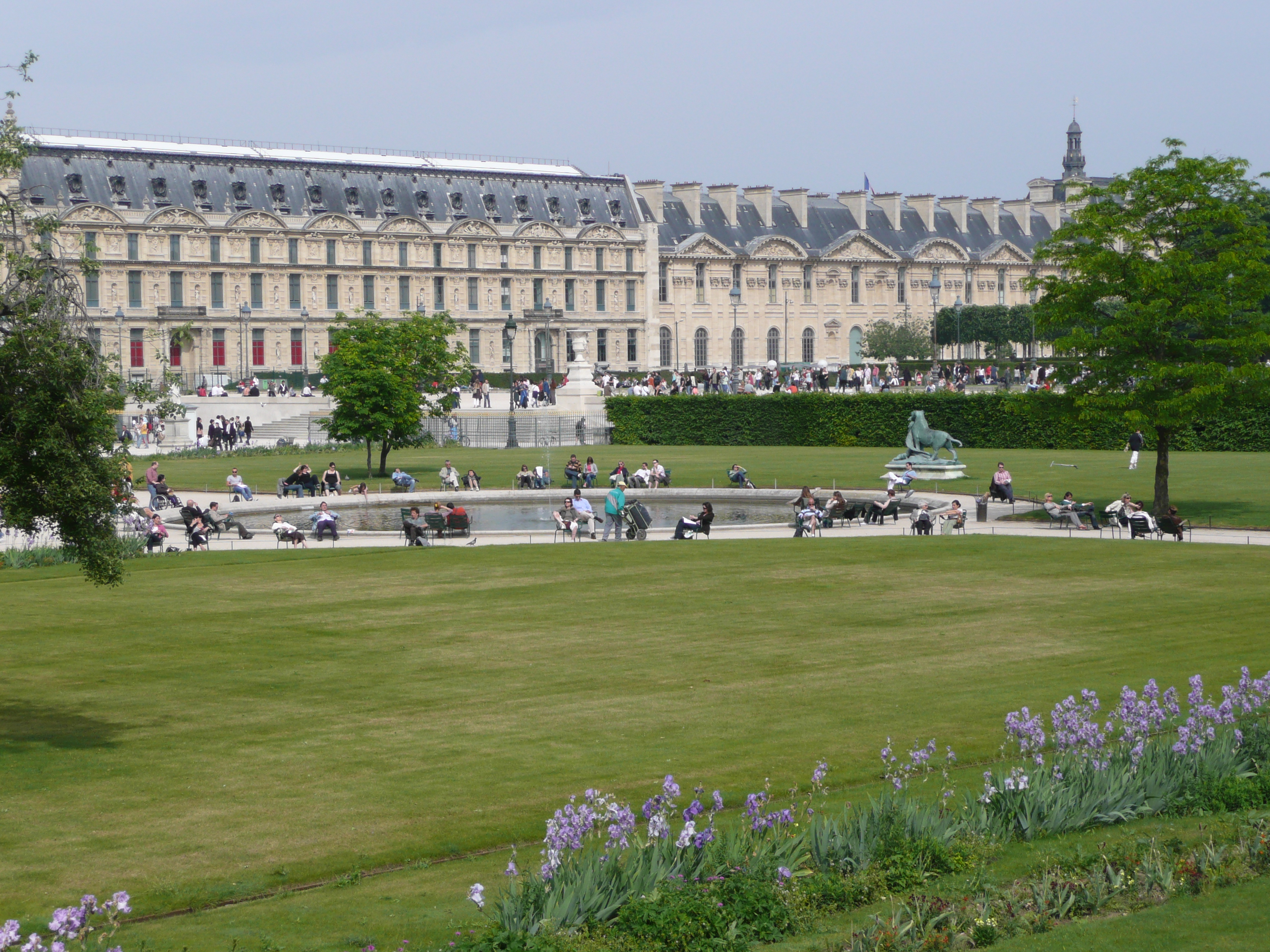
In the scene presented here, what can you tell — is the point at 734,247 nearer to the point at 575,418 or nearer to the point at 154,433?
the point at 575,418

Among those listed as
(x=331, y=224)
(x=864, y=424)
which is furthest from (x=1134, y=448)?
(x=331, y=224)

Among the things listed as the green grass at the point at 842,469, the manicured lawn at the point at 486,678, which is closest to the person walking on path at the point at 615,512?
the manicured lawn at the point at 486,678

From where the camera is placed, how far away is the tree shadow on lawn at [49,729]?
49.9 feet

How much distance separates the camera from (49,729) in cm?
1579

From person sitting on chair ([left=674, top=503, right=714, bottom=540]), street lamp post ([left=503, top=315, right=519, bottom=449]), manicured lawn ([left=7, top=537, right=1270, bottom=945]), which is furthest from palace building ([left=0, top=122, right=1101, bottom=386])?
manicured lawn ([left=7, top=537, right=1270, bottom=945])

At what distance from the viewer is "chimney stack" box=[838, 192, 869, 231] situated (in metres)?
123

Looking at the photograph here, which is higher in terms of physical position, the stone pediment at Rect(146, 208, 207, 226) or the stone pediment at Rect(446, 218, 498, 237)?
the stone pediment at Rect(446, 218, 498, 237)

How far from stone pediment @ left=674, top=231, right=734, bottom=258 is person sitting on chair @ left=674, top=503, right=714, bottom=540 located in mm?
82430

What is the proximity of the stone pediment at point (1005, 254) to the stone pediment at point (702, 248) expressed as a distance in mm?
23486

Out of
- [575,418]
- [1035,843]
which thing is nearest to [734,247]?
[575,418]

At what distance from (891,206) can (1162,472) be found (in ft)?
304

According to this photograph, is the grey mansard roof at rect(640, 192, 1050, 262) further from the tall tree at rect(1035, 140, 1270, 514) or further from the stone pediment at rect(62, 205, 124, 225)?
the tall tree at rect(1035, 140, 1270, 514)

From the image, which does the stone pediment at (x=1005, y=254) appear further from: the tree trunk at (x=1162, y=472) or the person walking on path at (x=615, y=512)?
the person walking on path at (x=615, y=512)

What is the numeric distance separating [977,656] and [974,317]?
94.5 metres
